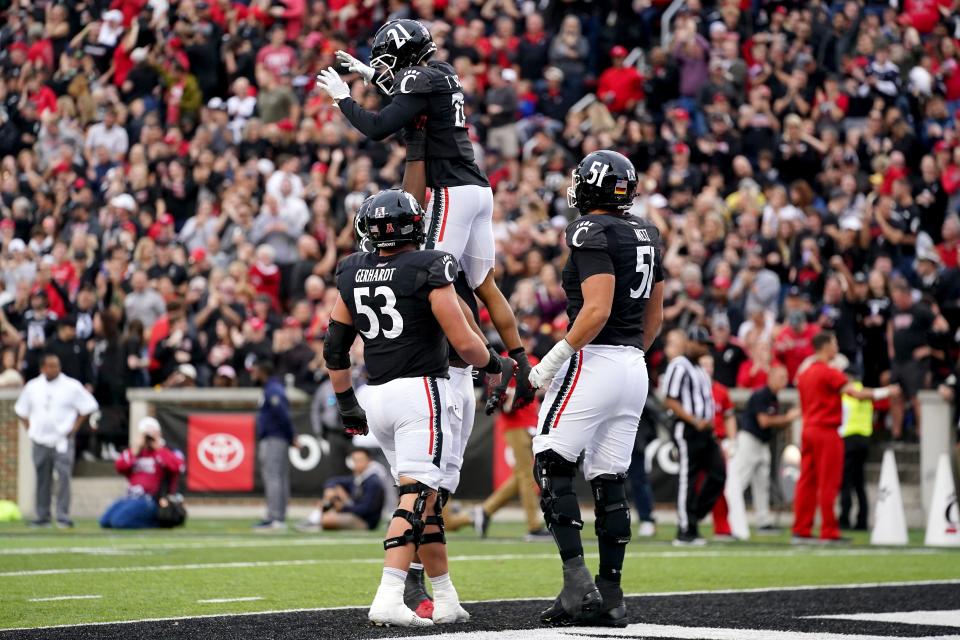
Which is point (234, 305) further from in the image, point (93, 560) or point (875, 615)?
point (875, 615)

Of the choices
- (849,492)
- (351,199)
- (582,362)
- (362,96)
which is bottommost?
(849,492)

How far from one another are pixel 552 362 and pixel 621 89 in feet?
55.0

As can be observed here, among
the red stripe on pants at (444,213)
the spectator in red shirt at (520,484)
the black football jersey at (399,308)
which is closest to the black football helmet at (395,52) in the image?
the red stripe on pants at (444,213)

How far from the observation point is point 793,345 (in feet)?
62.8

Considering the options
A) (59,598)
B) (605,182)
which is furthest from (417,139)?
(59,598)

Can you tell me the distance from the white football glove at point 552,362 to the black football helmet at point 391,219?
897 millimetres

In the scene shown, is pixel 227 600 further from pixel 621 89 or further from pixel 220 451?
Result: pixel 621 89

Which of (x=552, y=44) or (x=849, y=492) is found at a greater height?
(x=552, y=44)

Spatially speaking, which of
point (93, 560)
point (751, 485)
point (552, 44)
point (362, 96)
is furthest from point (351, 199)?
point (93, 560)

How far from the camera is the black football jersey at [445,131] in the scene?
945 cm

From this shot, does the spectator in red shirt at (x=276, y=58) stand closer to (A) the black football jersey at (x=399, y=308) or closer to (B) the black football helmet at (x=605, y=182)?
(B) the black football helmet at (x=605, y=182)

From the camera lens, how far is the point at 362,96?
24875 mm

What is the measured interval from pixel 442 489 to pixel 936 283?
454 inches

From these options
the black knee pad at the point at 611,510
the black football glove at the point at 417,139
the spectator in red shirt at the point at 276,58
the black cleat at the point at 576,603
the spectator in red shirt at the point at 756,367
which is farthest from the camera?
the spectator in red shirt at the point at 276,58
